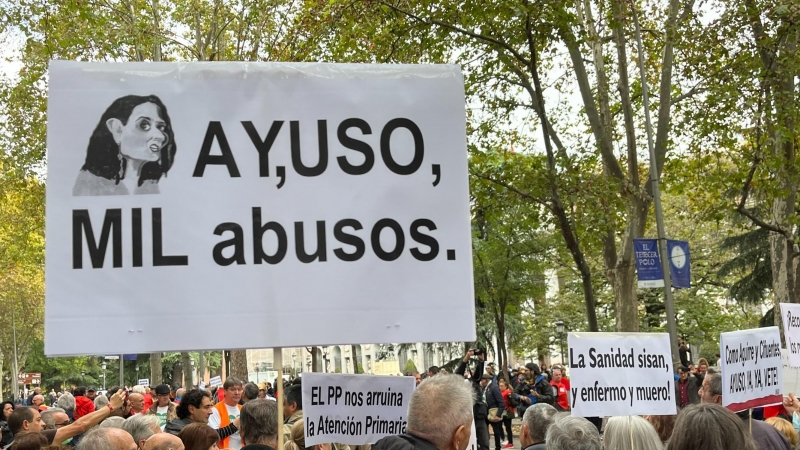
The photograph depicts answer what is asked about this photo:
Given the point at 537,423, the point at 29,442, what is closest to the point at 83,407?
the point at 29,442

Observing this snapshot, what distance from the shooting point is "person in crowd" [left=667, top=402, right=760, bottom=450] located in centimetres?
396

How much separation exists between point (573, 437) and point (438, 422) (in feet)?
4.67

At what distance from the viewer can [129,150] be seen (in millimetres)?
3814

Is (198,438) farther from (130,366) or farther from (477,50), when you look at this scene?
(130,366)

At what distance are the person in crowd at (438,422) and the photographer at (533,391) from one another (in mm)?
9645

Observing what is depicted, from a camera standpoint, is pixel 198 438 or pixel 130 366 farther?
pixel 130 366

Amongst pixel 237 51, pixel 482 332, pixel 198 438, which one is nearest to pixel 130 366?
pixel 482 332

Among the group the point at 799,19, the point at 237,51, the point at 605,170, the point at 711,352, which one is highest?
the point at 237,51

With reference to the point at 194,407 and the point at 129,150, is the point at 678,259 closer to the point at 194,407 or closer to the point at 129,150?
the point at 194,407

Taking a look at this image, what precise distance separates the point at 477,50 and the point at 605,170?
378cm

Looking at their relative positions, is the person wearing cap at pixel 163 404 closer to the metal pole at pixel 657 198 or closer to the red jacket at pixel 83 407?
the red jacket at pixel 83 407

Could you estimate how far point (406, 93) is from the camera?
13.3ft

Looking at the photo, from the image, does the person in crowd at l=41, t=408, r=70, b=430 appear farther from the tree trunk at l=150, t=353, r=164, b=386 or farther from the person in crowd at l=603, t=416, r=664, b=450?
the tree trunk at l=150, t=353, r=164, b=386

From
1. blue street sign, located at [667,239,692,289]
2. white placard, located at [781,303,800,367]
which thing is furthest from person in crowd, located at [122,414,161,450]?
blue street sign, located at [667,239,692,289]
